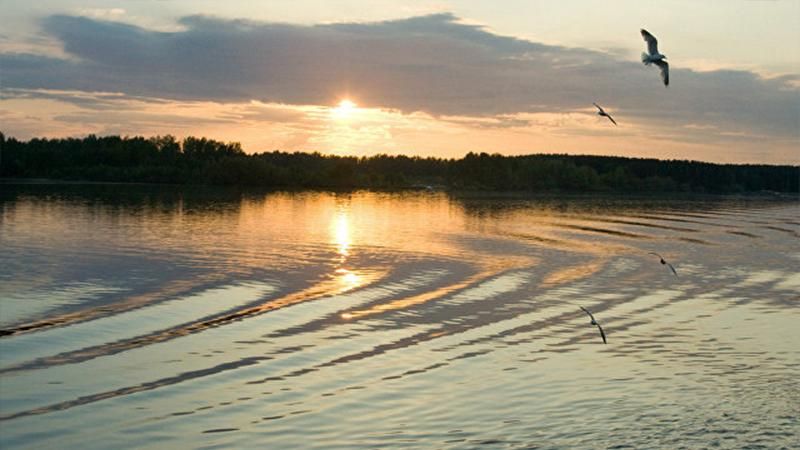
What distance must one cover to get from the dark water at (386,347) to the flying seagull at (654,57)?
6.25 meters

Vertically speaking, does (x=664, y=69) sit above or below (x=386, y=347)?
above

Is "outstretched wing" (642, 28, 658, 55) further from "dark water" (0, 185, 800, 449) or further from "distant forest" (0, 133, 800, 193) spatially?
"distant forest" (0, 133, 800, 193)

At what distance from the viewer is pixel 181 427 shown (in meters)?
14.3

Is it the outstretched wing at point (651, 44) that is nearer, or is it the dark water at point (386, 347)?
the dark water at point (386, 347)

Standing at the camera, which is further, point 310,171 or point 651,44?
point 310,171

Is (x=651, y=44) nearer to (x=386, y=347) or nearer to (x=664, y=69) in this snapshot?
(x=664, y=69)

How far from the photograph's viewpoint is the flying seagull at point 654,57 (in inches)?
795

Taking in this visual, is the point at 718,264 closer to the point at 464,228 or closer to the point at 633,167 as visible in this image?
the point at 464,228

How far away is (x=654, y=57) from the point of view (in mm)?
20281

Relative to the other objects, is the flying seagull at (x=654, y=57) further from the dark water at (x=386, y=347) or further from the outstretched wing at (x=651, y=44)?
the dark water at (x=386, y=347)

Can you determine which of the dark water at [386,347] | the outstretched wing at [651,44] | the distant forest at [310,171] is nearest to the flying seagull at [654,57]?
the outstretched wing at [651,44]

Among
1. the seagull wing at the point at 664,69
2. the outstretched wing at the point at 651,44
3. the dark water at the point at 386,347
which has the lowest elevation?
the dark water at the point at 386,347

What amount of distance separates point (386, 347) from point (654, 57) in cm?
874

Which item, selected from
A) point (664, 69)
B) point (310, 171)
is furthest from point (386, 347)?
point (310, 171)
